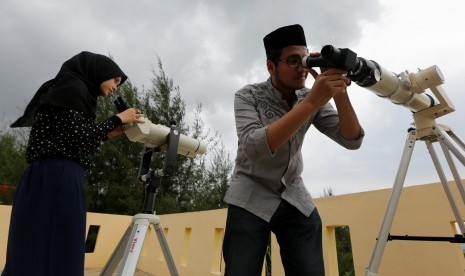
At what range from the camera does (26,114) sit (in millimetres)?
1445

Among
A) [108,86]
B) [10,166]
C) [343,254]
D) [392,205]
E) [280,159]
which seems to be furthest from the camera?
[10,166]

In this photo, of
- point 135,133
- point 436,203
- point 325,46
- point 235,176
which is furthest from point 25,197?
point 436,203

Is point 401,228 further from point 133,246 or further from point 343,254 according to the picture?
point 343,254

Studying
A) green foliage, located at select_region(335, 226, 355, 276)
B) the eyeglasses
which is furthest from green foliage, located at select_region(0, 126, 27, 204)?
the eyeglasses

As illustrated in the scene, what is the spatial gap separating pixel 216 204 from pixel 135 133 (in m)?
7.18

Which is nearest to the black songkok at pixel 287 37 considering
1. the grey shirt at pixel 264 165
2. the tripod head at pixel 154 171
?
the grey shirt at pixel 264 165

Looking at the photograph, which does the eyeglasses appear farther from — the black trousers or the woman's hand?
the woman's hand

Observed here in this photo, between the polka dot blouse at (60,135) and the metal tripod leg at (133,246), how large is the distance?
1.21ft

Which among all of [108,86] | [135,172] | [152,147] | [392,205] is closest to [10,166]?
[135,172]

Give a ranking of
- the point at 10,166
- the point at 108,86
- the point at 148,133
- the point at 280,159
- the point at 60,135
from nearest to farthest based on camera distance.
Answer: the point at 280,159
the point at 60,135
the point at 108,86
the point at 148,133
the point at 10,166

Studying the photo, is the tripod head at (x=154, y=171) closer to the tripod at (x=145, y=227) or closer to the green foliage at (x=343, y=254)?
the tripod at (x=145, y=227)

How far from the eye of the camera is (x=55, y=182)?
1215 millimetres

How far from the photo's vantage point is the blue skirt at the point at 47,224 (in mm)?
1166

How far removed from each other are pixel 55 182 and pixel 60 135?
0.19 metres
